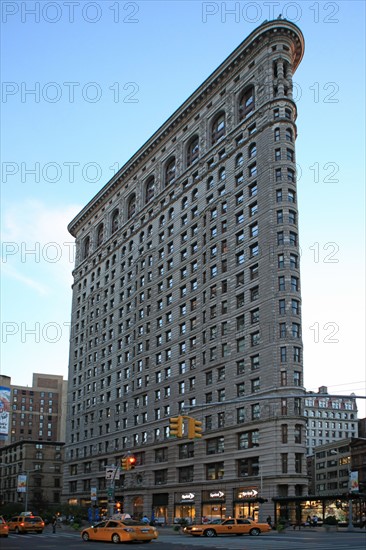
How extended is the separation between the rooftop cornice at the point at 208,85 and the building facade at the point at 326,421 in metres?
98.9

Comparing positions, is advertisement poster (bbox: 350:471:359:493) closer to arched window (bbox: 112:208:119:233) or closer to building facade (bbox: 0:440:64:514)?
arched window (bbox: 112:208:119:233)

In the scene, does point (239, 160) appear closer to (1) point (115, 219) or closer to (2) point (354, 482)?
(1) point (115, 219)

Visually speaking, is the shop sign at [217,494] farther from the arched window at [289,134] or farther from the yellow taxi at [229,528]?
the arched window at [289,134]

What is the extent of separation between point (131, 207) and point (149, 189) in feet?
24.4

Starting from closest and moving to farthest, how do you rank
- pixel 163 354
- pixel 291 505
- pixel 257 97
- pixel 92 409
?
1. pixel 291 505
2. pixel 257 97
3. pixel 163 354
4. pixel 92 409

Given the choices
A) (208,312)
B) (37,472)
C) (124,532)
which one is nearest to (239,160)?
(208,312)

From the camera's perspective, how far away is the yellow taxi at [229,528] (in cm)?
5078

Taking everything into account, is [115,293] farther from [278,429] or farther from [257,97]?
[278,429]

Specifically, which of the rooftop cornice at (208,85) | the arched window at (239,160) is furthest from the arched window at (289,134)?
the rooftop cornice at (208,85)

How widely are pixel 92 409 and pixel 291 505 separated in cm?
5714

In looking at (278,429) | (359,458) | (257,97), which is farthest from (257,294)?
(359,458)

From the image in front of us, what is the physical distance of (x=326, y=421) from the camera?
635 ft

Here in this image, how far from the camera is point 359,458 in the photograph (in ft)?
445

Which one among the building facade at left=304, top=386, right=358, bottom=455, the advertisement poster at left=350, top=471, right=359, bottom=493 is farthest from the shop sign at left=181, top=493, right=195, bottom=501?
the building facade at left=304, top=386, right=358, bottom=455
